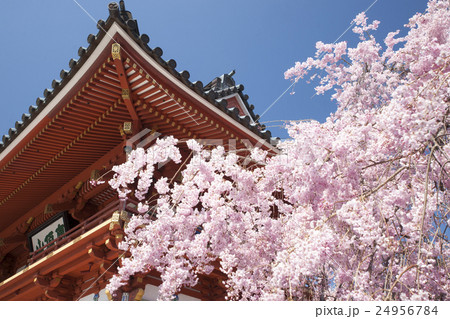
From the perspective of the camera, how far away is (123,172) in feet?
19.3

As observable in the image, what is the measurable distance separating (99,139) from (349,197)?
6.13 m

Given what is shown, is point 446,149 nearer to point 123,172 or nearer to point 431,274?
point 431,274

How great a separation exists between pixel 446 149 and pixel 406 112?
2.39 feet

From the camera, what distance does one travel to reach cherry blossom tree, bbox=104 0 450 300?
3576 millimetres

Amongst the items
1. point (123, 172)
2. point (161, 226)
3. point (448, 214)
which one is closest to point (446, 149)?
point (448, 214)

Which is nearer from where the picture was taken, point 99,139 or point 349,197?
point 349,197

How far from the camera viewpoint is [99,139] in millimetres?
8805

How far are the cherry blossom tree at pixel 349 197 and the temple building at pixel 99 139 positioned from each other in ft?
5.07

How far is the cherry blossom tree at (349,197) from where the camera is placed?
3576 millimetres
